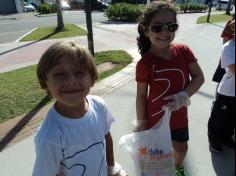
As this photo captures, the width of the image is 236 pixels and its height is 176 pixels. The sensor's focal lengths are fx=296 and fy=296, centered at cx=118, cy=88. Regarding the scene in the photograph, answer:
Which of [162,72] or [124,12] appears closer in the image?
[162,72]

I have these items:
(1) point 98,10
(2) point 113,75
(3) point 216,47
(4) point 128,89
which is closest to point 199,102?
(4) point 128,89

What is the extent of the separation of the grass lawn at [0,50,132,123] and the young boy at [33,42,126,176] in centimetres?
265

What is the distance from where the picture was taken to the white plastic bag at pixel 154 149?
1906 mm

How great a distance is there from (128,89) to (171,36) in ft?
10.5

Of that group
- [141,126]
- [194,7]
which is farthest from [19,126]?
[194,7]

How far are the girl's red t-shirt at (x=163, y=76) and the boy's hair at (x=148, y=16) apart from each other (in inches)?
5.3

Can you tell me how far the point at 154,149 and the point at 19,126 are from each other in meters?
2.32

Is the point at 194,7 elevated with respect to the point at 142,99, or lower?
lower

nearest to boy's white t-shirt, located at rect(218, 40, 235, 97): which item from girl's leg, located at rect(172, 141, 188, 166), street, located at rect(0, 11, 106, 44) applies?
girl's leg, located at rect(172, 141, 188, 166)

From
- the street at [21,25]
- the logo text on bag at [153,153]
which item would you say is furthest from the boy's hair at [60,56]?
the street at [21,25]

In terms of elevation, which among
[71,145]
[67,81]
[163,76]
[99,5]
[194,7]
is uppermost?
[67,81]

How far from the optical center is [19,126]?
12.2ft

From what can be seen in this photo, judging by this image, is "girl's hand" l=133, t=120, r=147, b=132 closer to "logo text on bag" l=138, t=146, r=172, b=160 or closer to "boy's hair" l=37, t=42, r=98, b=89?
"logo text on bag" l=138, t=146, r=172, b=160

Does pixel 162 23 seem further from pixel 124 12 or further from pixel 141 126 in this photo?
pixel 124 12
